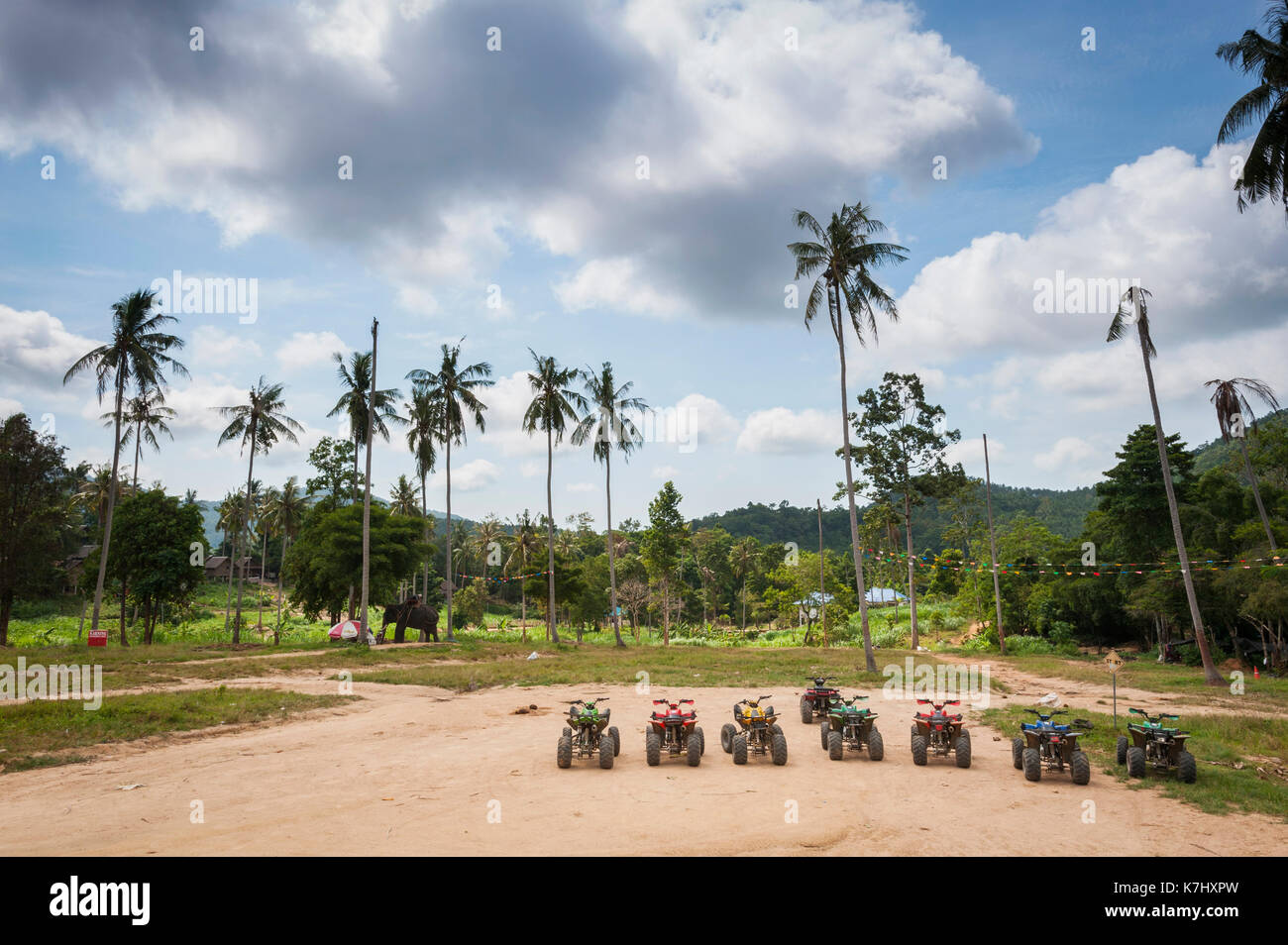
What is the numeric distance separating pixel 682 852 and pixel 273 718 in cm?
1341

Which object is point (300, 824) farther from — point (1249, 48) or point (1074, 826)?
point (1249, 48)

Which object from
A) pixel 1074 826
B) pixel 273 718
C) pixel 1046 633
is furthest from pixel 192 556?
pixel 1046 633

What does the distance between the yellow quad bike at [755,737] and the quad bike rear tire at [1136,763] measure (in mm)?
5621

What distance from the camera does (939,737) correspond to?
13016 millimetres

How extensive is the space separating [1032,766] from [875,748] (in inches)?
105

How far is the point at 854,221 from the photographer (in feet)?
97.1

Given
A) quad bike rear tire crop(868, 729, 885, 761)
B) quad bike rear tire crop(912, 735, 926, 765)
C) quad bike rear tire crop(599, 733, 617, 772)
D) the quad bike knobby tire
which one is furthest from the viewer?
quad bike rear tire crop(868, 729, 885, 761)

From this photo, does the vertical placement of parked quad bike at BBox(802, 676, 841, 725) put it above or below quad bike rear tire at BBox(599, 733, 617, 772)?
below

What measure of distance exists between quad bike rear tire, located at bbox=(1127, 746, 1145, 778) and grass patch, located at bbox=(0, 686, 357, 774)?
1790cm

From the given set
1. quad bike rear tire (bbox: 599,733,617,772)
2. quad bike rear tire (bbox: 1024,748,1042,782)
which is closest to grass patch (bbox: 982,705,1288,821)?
quad bike rear tire (bbox: 1024,748,1042,782)

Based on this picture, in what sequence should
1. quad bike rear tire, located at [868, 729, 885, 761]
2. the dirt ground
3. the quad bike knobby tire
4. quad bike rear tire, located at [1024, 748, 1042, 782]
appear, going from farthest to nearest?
quad bike rear tire, located at [868, 729, 885, 761] → the quad bike knobby tire → quad bike rear tire, located at [1024, 748, 1042, 782] → the dirt ground

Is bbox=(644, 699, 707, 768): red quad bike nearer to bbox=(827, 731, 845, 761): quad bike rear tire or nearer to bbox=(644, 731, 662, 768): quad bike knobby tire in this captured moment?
bbox=(644, 731, 662, 768): quad bike knobby tire

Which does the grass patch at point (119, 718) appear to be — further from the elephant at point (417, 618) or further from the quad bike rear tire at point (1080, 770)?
the elephant at point (417, 618)

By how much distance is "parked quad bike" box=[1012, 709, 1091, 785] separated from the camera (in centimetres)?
1122
